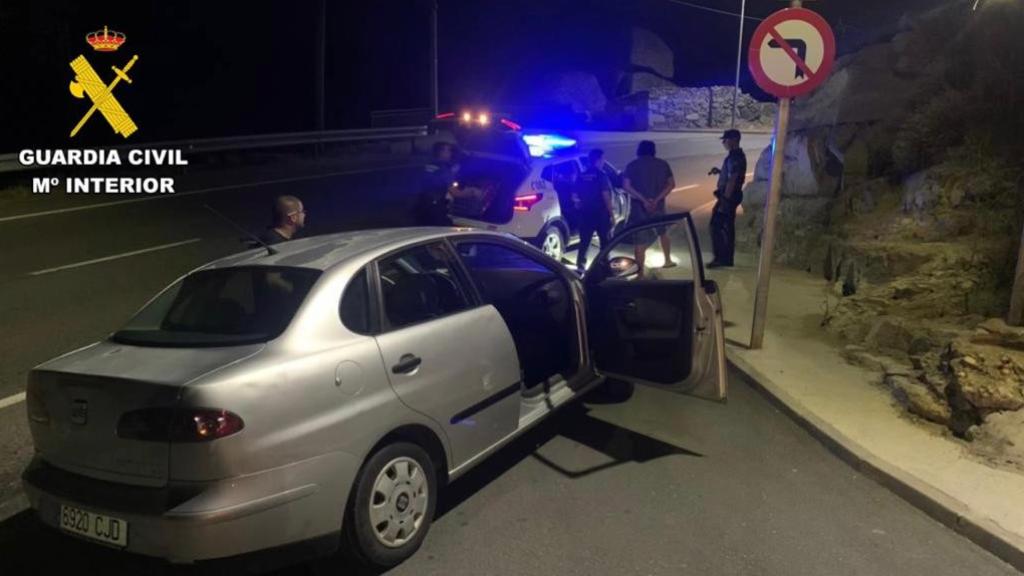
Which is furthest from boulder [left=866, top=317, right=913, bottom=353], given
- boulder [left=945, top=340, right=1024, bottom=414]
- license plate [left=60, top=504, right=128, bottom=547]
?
license plate [left=60, top=504, right=128, bottom=547]

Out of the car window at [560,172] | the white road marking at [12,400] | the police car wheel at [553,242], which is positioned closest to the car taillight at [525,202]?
the car window at [560,172]

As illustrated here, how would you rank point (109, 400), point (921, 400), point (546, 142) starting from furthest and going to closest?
point (546, 142) → point (921, 400) → point (109, 400)

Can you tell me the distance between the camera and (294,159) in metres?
20.2

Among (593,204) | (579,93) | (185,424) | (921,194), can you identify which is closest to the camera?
(185,424)

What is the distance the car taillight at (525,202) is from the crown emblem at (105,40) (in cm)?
1876

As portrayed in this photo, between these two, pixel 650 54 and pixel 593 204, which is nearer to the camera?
pixel 593 204

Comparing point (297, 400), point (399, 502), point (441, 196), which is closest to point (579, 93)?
point (441, 196)

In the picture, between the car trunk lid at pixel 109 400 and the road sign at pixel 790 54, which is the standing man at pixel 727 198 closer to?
the road sign at pixel 790 54

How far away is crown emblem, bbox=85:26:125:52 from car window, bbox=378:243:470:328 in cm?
2231

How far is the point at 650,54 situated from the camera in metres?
42.7

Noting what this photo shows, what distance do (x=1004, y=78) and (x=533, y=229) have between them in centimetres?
527

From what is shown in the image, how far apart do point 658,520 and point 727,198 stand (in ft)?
20.2

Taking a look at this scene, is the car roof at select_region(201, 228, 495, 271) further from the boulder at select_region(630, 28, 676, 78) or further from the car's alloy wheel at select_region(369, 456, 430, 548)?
the boulder at select_region(630, 28, 676, 78)

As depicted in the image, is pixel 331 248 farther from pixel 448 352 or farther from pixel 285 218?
pixel 285 218
